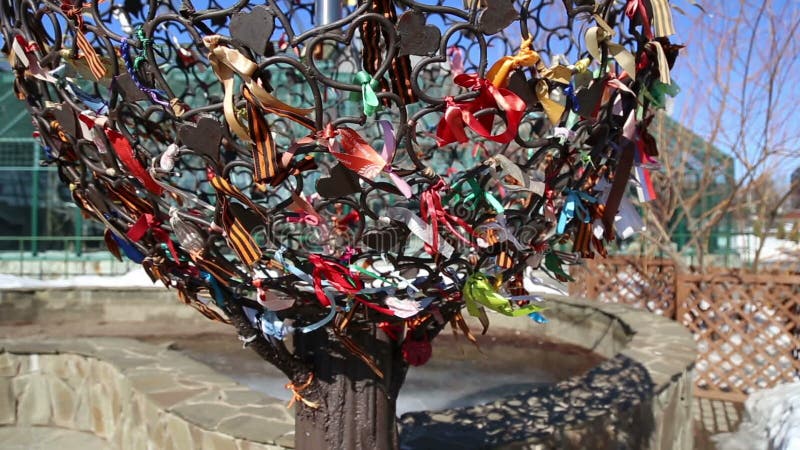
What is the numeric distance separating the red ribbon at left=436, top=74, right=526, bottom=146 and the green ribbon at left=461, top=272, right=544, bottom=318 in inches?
12.9

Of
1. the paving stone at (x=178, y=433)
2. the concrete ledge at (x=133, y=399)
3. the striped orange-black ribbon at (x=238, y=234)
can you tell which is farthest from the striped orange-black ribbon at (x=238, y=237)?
the paving stone at (x=178, y=433)

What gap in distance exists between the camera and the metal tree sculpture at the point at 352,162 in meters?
0.89

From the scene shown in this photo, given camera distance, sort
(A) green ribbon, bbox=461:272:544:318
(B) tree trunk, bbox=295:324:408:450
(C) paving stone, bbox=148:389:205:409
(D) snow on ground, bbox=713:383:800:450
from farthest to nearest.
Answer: (D) snow on ground, bbox=713:383:800:450
(C) paving stone, bbox=148:389:205:409
(B) tree trunk, bbox=295:324:408:450
(A) green ribbon, bbox=461:272:544:318

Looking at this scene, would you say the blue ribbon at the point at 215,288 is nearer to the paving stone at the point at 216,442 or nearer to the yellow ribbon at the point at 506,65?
the yellow ribbon at the point at 506,65

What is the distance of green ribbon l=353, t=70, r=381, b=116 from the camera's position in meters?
0.85

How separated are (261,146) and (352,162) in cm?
15

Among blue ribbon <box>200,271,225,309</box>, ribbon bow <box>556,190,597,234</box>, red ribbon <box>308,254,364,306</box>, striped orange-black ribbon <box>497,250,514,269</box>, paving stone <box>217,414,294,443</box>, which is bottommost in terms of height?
paving stone <box>217,414,294,443</box>

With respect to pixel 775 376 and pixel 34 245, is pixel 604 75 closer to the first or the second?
pixel 775 376

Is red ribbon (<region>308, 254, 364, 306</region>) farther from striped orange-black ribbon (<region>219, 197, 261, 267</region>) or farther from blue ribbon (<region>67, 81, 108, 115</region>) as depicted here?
blue ribbon (<region>67, 81, 108, 115</region>)

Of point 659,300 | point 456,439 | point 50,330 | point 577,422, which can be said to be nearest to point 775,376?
point 659,300

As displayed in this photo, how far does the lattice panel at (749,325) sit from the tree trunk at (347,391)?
411 centimetres

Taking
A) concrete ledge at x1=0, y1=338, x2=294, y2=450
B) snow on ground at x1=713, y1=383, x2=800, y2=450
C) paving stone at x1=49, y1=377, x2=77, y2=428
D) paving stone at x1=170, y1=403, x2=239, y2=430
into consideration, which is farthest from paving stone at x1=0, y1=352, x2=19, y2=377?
snow on ground at x1=713, y1=383, x2=800, y2=450

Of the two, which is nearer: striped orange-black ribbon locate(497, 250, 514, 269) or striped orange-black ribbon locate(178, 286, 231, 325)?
striped orange-black ribbon locate(497, 250, 514, 269)

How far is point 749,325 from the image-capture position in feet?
15.3
